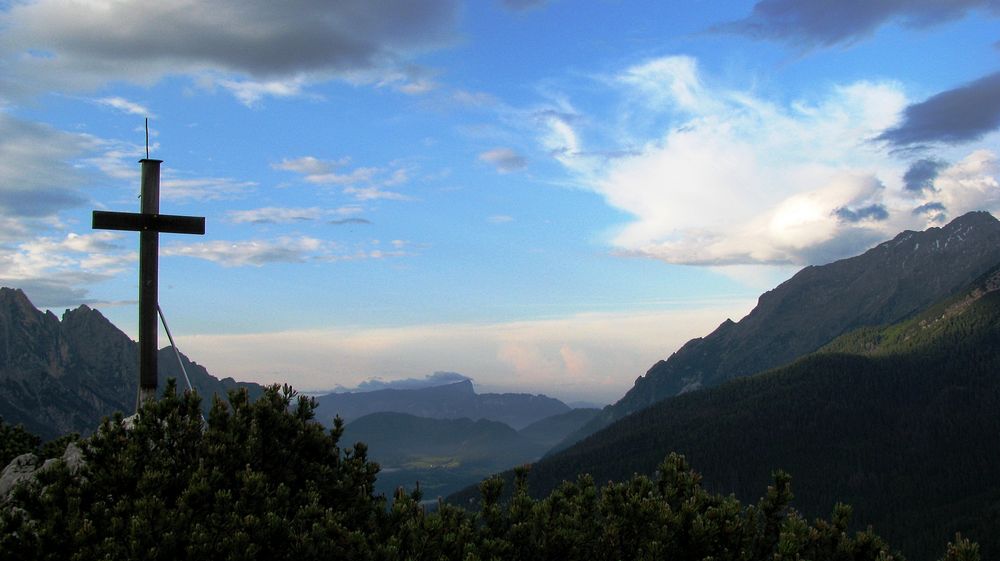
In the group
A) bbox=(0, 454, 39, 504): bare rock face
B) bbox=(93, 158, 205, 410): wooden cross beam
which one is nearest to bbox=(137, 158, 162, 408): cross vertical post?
bbox=(93, 158, 205, 410): wooden cross beam

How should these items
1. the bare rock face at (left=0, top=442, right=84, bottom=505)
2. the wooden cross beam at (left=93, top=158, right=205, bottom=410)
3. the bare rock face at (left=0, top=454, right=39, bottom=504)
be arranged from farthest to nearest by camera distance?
the wooden cross beam at (left=93, top=158, right=205, bottom=410), the bare rock face at (left=0, top=454, right=39, bottom=504), the bare rock face at (left=0, top=442, right=84, bottom=505)

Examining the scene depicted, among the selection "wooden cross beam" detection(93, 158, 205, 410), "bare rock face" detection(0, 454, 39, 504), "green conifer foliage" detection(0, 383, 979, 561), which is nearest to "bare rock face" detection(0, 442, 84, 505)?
"bare rock face" detection(0, 454, 39, 504)

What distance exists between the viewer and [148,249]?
19.1 m

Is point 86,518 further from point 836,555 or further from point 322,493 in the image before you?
point 836,555

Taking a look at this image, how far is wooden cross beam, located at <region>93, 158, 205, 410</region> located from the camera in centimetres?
1897

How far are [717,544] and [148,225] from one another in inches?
583

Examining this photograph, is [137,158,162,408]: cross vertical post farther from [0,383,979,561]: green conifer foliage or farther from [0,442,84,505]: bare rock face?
[0,383,979,561]: green conifer foliage

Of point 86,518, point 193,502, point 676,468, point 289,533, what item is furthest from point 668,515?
point 86,518

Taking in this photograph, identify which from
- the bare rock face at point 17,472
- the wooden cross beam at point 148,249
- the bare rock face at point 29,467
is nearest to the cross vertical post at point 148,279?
the wooden cross beam at point 148,249

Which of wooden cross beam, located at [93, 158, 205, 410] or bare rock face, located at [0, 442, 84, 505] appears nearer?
bare rock face, located at [0, 442, 84, 505]


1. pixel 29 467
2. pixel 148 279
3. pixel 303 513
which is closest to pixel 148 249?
pixel 148 279

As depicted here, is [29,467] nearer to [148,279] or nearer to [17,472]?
[17,472]

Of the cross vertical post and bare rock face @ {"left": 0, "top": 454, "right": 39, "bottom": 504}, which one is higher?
the cross vertical post

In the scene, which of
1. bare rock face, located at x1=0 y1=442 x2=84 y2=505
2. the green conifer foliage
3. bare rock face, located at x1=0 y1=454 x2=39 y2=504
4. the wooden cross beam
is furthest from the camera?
the wooden cross beam
